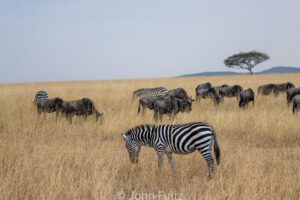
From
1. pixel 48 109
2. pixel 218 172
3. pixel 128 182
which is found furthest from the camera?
pixel 48 109

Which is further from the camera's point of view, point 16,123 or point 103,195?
point 16,123

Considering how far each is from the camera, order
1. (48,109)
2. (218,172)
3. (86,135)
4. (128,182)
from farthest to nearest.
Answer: (48,109) → (86,135) → (218,172) → (128,182)

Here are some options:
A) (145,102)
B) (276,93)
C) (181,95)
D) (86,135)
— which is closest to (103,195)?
(86,135)

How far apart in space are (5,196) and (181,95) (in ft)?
46.2

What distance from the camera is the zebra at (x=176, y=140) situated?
6113 millimetres

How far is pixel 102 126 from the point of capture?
1159cm

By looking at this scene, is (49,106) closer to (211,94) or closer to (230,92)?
(211,94)

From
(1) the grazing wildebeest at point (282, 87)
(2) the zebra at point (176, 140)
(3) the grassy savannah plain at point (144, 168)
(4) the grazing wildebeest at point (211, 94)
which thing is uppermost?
Result: (1) the grazing wildebeest at point (282, 87)

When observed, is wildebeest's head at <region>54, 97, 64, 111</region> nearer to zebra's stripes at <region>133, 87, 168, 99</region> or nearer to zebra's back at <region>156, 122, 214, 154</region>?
zebra's stripes at <region>133, 87, 168, 99</region>

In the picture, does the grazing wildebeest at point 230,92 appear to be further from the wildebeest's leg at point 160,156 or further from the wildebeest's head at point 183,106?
the wildebeest's leg at point 160,156

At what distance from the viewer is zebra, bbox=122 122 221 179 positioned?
611 cm

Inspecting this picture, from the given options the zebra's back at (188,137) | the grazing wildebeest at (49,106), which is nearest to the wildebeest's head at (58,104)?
the grazing wildebeest at (49,106)

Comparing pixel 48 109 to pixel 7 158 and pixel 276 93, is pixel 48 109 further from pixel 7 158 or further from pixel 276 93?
pixel 276 93

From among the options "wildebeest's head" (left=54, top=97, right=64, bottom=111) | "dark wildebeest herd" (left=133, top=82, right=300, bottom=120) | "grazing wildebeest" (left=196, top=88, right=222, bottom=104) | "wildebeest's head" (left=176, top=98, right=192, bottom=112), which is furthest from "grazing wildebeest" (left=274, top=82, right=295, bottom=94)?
"wildebeest's head" (left=54, top=97, right=64, bottom=111)
